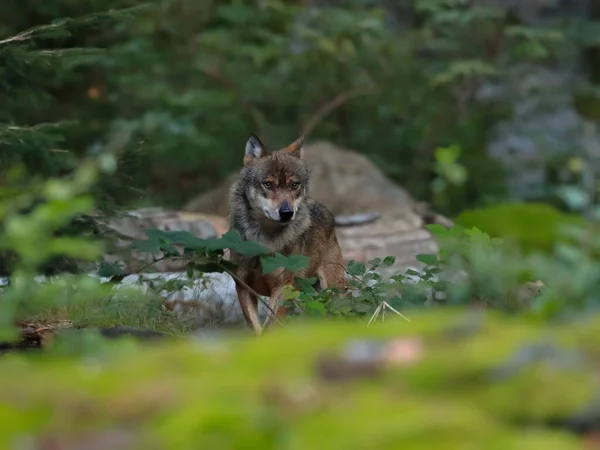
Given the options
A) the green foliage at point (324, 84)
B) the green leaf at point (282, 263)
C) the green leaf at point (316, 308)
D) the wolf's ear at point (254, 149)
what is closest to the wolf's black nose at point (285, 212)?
the wolf's ear at point (254, 149)

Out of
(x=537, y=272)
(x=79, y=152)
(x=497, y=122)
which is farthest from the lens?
(x=497, y=122)

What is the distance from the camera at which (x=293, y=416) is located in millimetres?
2217

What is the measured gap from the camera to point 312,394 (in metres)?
2.29

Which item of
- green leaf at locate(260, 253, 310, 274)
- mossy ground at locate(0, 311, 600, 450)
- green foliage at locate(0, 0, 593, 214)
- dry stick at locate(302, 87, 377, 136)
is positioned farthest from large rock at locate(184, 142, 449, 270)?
mossy ground at locate(0, 311, 600, 450)

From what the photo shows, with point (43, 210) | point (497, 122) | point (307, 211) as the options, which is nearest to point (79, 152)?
point (307, 211)

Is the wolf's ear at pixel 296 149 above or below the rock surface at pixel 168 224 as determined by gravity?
above

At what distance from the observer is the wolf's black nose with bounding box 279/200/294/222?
711 cm

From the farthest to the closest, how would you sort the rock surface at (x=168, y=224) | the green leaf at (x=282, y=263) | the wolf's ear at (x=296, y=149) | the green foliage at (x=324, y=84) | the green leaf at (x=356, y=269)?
1. the green foliage at (x=324, y=84)
2. the rock surface at (x=168, y=224)
3. the wolf's ear at (x=296, y=149)
4. the green leaf at (x=356, y=269)
5. the green leaf at (x=282, y=263)

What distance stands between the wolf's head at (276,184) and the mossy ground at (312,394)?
450cm

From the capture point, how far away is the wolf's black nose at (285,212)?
23.3 feet

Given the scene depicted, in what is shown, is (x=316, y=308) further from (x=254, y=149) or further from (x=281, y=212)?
(x=254, y=149)

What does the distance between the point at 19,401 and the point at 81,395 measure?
15 cm

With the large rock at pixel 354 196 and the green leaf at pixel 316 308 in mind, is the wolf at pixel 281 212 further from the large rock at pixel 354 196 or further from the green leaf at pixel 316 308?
the large rock at pixel 354 196

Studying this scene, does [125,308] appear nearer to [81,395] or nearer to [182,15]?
[81,395]
